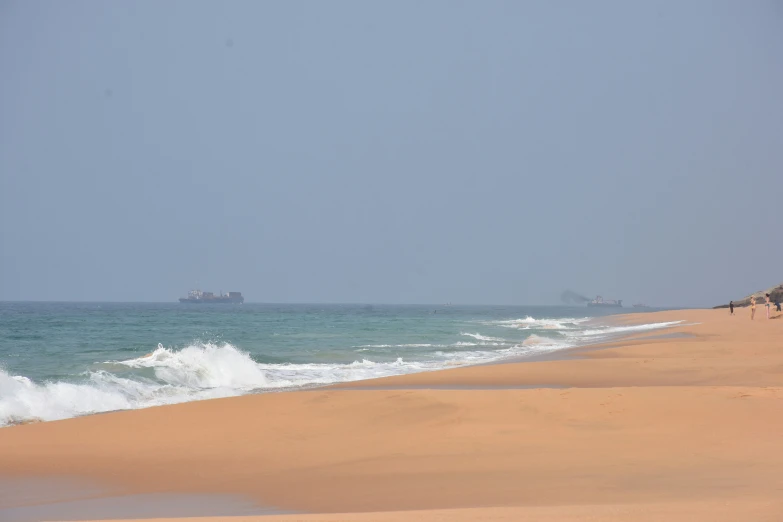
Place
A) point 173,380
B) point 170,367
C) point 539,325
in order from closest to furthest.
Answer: point 173,380, point 170,367, point 539,325

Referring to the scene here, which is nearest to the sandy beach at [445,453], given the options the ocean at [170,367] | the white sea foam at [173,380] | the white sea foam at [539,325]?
the white sea foam at [173,380]

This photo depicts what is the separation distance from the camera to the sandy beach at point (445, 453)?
6637 millimetres

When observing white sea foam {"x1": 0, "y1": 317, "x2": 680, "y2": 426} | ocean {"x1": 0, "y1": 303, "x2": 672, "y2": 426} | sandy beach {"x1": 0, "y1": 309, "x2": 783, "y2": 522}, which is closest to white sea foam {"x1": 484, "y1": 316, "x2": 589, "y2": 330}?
ocean {"x1": 0, "y1": 303, "x2": 672, "y2": 426}

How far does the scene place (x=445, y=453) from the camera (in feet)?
29.9

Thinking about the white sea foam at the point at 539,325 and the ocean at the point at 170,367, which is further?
the white sea foam at the point at 539,325

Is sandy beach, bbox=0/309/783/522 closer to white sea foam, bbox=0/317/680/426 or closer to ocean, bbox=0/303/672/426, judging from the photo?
white sea foam, bbox=0/317/680/426

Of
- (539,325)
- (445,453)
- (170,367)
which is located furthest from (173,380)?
(539,325)

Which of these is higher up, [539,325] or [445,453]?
[445,453]

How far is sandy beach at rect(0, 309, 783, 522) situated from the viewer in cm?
664

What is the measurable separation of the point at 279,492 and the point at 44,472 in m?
3.23

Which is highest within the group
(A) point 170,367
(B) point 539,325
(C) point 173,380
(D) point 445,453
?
(D) point 445,453

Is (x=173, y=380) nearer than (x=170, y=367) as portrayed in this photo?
Yes

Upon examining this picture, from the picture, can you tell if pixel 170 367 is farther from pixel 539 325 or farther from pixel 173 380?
pixel 539 325

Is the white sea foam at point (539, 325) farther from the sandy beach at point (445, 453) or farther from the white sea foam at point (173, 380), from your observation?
the sandy beach at point (445, 453)
